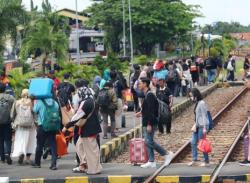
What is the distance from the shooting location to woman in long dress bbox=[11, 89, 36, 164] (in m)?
14.6

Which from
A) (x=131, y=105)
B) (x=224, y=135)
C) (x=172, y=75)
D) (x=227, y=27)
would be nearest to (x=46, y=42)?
(x=172, y=75)

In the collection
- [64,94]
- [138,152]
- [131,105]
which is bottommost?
[131,105]

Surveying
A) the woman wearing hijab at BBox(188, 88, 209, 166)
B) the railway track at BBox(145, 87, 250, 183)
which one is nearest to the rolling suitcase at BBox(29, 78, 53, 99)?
the railway track at BBox(145, 87, 250, 183)

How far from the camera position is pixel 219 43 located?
2554 inches

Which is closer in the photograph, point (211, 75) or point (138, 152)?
point (138, 152)

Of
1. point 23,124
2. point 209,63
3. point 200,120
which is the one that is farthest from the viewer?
point 209,63

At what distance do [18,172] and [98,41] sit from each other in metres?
67.7

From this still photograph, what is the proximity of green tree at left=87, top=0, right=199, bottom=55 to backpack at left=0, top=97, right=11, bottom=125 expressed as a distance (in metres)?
52.5

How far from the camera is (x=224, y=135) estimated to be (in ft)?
68.8

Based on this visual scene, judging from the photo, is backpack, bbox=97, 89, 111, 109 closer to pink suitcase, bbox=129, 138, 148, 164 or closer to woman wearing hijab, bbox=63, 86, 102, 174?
pink suitcase, bbox=129, 138, 148, 164

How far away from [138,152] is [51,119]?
6.07 feet

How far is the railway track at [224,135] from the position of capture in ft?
51.2

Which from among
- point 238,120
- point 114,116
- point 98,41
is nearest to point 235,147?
point 114,116

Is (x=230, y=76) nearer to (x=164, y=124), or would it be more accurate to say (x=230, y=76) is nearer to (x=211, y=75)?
(x=211, y=75)
